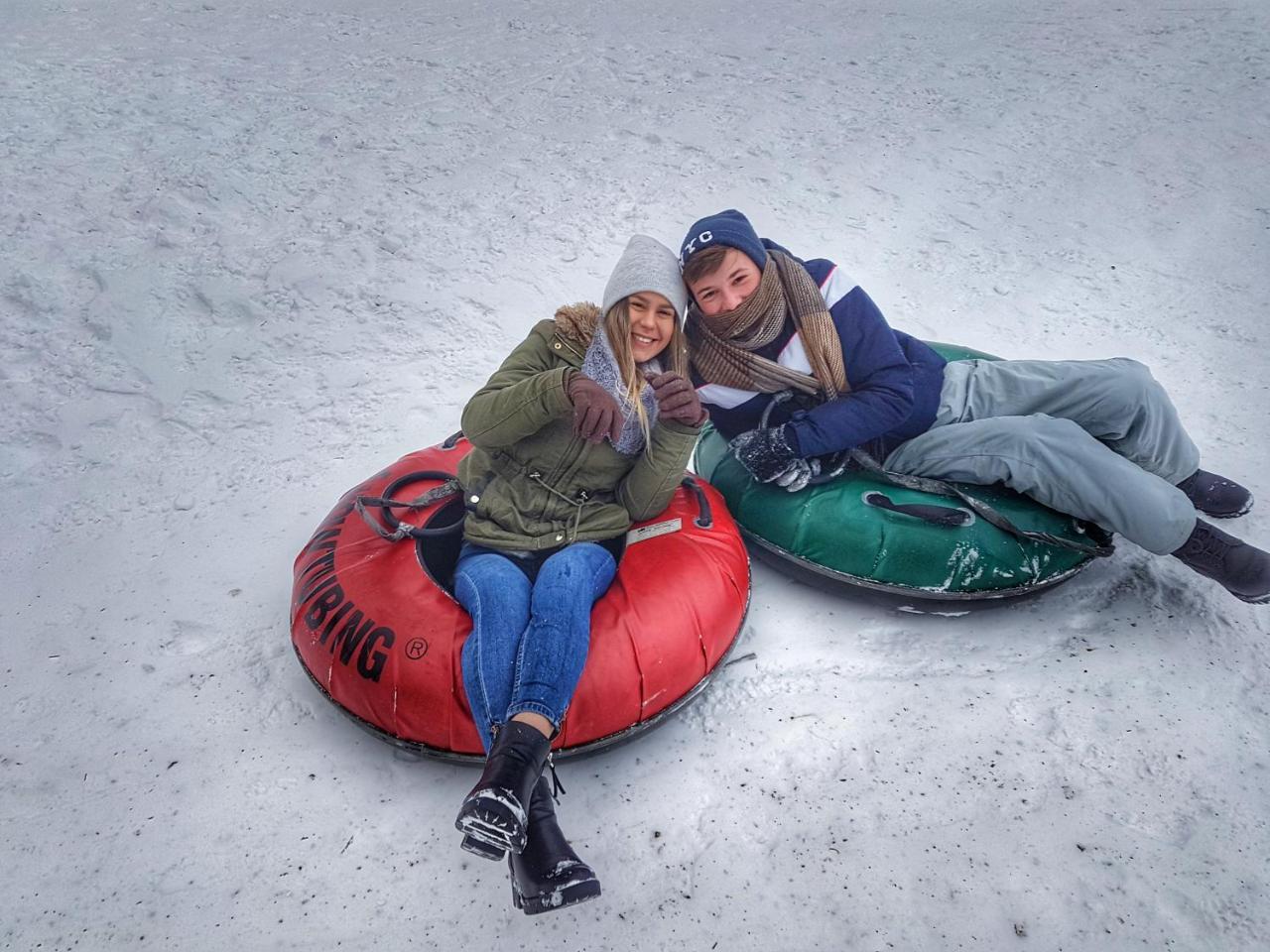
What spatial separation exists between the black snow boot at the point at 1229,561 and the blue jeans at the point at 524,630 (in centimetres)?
171

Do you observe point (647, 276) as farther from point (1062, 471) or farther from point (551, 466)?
point (1062, 471)

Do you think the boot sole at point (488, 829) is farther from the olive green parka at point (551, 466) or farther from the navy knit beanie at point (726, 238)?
the navy knit beanie at point (726, 238)

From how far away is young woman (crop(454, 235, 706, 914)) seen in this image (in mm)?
1820

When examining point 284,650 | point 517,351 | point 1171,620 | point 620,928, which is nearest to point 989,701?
point 1171,620

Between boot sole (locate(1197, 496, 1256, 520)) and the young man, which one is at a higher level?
the young man

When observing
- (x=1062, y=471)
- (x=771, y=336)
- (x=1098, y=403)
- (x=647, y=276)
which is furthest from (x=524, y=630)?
(x=1098, y=403)

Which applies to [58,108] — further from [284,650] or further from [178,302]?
[284,650]

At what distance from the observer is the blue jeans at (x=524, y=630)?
72.0 inches

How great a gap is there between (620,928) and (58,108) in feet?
18.1

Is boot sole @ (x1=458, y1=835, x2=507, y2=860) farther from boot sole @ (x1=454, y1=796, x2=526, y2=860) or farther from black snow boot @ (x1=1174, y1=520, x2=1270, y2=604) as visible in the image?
black snow boot @ (x1=1174, y1=520, x2=1270, y2=604)

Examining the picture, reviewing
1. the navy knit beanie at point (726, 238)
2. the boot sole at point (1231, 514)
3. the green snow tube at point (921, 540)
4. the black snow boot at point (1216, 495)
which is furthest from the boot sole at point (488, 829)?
the boot sole at point (1231, 514)

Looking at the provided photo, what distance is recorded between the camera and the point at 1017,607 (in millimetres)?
2580

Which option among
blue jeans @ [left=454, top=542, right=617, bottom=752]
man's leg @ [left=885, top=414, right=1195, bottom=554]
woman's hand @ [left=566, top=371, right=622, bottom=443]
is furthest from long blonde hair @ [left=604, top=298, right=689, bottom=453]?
man's leg @ [left=885, top=414, right=1195, bottom=554]

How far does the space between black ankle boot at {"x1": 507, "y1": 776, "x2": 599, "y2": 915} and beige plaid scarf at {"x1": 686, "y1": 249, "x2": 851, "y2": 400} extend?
1.36 m
